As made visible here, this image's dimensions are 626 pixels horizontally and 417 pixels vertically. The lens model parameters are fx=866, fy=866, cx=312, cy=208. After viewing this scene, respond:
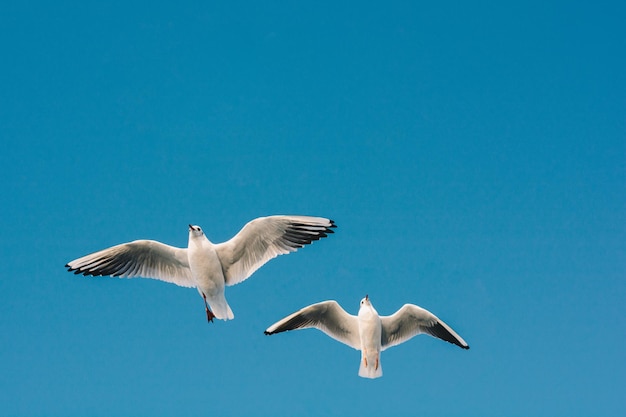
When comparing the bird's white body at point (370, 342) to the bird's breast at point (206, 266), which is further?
the bird's white body at point (370, 342)

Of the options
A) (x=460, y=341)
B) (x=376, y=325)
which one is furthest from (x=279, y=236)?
(x=460, y=341)

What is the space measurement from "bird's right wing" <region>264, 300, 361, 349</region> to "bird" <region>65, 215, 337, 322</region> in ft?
4.23

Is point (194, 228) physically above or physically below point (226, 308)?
above

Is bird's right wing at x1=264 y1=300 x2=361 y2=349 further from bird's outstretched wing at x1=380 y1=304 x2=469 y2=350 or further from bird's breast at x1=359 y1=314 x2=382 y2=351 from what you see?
bird's outstretched wing at x1=380 y1=304 x2=469 y2=350

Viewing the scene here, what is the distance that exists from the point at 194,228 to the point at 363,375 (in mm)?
4044

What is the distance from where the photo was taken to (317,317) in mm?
15922

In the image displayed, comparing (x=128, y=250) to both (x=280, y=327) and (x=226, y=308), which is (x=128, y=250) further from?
(x=280, y=327)

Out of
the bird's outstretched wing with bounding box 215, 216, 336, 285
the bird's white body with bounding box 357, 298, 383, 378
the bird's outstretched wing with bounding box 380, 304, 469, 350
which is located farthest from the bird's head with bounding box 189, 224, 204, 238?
the bird's outstretched wing with bounding box 380, 304, 469, 350

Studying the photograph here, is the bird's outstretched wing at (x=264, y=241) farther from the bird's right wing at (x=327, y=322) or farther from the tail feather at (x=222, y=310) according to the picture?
the bird's right wing at (x=327, y=322)

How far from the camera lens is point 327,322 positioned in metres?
16.0

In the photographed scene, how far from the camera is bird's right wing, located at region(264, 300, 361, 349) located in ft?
51.2

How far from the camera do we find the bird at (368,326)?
51.2 ft

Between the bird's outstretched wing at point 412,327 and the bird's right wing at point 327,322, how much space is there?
57 cm

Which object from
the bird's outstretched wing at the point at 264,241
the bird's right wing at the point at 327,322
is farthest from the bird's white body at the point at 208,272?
the bird's right wing at the point at 327,322
